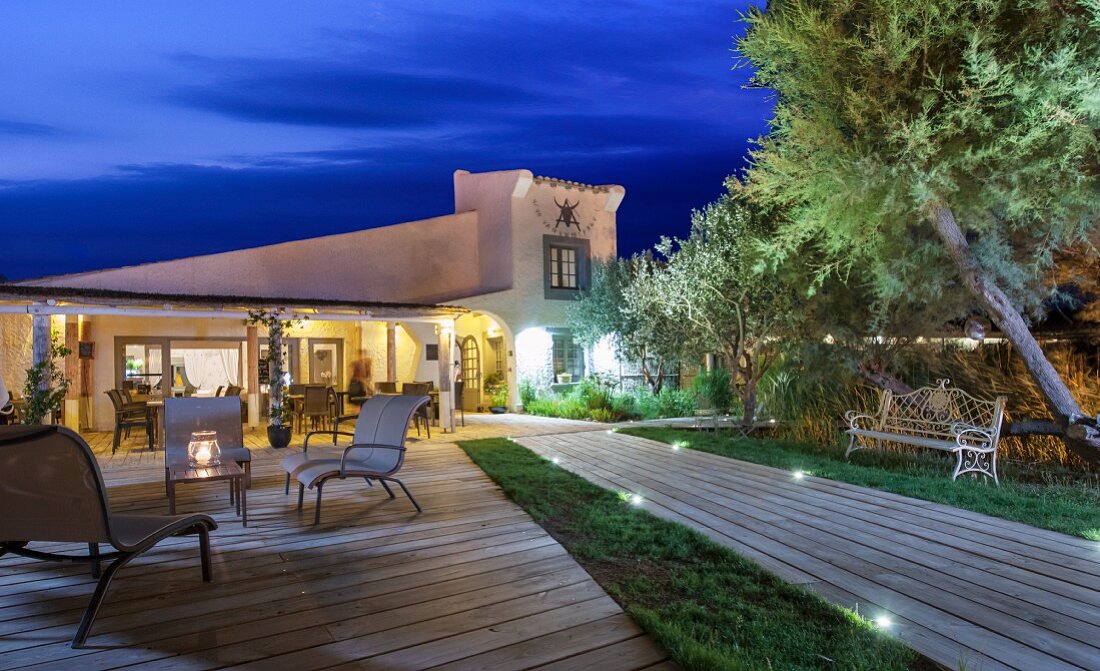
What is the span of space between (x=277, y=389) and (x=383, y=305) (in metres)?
2.22

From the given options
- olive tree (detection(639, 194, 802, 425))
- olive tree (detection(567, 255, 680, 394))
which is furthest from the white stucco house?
olive tree (detection(639, 194, 802, 425))

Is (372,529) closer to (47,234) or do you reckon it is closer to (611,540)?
(611,540)

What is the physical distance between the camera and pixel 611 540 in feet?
14.3

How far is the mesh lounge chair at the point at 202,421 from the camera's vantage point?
20.5 feet

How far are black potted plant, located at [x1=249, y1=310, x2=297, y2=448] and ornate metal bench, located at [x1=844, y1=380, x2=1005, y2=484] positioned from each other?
7.66m

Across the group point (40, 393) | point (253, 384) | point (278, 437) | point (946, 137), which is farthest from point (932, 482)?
point (253, 384)

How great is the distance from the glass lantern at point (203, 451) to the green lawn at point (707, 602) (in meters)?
2.52

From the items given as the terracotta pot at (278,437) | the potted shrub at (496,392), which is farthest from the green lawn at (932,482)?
the potted shrub at (496,392)

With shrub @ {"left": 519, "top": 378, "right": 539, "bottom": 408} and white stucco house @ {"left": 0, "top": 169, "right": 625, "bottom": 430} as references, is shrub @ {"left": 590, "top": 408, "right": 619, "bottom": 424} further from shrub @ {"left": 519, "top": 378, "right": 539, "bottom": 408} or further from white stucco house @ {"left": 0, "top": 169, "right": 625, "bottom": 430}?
white stucco house @ {"left": 0, "top": 169, "right": 625, "bottom": 430}

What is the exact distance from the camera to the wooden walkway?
2.77 m

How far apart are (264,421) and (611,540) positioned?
11.6m

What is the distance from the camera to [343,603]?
10.7ft

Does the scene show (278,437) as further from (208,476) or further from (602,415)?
(602,415)

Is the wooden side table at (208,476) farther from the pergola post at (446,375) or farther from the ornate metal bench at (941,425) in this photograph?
the pergola post at (446,375)
